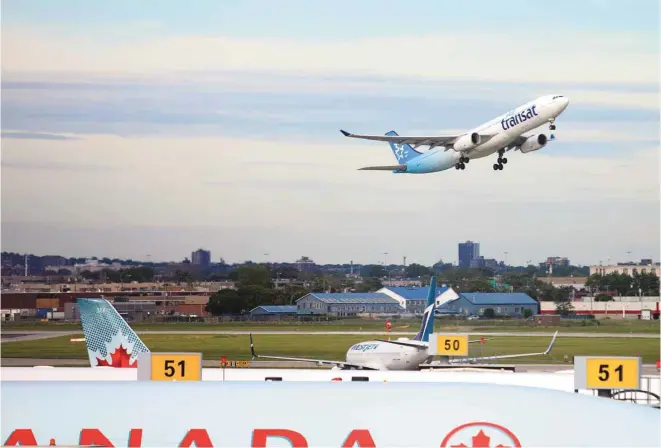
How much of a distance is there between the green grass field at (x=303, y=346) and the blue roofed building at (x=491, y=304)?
40.0 ft

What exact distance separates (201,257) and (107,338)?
76.1 m

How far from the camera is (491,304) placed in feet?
273

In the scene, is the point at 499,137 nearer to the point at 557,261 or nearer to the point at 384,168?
the point at 384,168

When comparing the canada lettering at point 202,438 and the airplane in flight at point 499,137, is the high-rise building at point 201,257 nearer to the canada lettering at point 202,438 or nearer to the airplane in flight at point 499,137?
the airplane in flight at point 499,137

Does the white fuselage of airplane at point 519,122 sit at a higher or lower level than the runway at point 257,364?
higher

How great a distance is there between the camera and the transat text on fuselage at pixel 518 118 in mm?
56344

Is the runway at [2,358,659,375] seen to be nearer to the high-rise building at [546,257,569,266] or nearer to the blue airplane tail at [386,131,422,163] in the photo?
the blue airplane tail at [386,131,422,163]

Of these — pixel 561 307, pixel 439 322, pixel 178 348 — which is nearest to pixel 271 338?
pixel 178 348

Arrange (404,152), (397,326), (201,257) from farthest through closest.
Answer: (201,257), (404,152), (397,326)

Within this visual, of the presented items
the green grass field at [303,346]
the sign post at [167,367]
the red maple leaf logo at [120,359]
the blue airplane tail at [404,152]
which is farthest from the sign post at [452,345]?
the blue airplane tail at [404,152]

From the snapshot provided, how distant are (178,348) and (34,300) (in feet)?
121

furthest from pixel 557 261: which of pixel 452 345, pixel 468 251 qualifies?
pixel 452 345

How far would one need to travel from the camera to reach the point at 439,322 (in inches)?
2980

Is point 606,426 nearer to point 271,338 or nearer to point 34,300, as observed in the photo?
point 271,338
